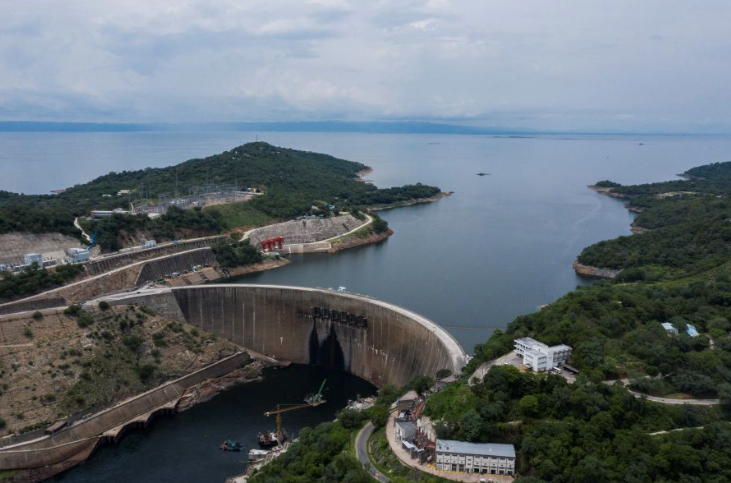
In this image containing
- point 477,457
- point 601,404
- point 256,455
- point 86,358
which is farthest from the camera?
point 86,358

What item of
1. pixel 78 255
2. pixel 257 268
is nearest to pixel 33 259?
pixel 78 255

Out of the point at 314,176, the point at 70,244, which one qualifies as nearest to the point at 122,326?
the point at 70,244

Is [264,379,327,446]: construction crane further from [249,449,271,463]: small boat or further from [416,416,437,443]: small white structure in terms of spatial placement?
[416,416,437,443]: small white structure

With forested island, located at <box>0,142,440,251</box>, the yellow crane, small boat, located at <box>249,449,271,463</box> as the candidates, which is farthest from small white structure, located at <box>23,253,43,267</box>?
small boat, located at <box>249,449,271,463</box>

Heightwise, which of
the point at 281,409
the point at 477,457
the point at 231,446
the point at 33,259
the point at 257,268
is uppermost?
the point at 33,259

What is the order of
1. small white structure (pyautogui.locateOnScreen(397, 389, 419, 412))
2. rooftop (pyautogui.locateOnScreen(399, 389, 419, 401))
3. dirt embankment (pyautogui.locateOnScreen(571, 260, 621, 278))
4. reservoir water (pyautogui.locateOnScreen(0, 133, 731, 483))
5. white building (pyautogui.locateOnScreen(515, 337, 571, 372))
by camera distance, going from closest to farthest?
white building (pyautogui.locateOnScreen(515, 337, 571, 372))
small white structure (pyautogui.locateOnScreen(397, 389, 419, 412))
rooftop (pyautogui.locateOnScreen(399, 389, 419, 401))
reservoir water (pyautogui.locateOnScreen(0, 133, 731, 483))
dirt embankment (pyautogui.locateOnScreen(571, 260, 621, 278))

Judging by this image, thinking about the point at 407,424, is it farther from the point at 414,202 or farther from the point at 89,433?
the point at 414,202

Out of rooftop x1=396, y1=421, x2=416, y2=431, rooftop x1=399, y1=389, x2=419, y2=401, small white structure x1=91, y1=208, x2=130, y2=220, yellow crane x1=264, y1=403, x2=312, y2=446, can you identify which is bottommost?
yellow crane x1=264, y1=403, x2=312, y2=446
